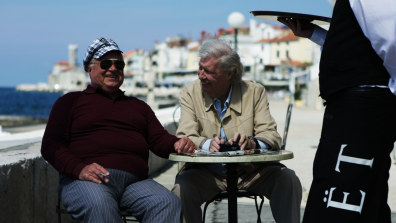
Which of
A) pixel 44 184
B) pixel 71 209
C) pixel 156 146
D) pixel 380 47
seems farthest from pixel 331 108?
pixel 44 184

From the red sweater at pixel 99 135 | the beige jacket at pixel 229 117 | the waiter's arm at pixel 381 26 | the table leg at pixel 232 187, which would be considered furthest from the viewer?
the beige jacket at pixel 229 117

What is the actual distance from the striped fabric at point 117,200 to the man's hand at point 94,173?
0.09 ft

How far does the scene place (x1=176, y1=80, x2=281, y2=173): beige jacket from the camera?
3566mm

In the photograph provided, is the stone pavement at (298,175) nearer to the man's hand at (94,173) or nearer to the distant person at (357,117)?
the man's hand at (94,173)

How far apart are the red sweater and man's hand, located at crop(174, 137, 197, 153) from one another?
78 mm

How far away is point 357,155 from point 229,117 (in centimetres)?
136

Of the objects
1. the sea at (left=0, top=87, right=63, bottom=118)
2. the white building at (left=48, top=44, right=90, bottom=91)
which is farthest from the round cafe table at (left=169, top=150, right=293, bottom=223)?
the white building at (left=48, top=44, right=90, bottom=91)

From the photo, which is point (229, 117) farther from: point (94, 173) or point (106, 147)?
point (94, 173)

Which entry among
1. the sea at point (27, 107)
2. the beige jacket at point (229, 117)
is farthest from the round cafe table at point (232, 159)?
the sea at point (27, 107)

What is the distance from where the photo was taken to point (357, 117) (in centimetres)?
241

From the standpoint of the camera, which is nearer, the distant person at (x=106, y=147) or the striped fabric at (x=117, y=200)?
the striped fabric at (x=117, y=200)

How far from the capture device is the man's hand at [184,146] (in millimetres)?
3279

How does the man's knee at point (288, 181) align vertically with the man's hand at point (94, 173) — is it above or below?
below

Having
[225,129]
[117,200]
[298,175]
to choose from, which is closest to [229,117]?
[225,129]
